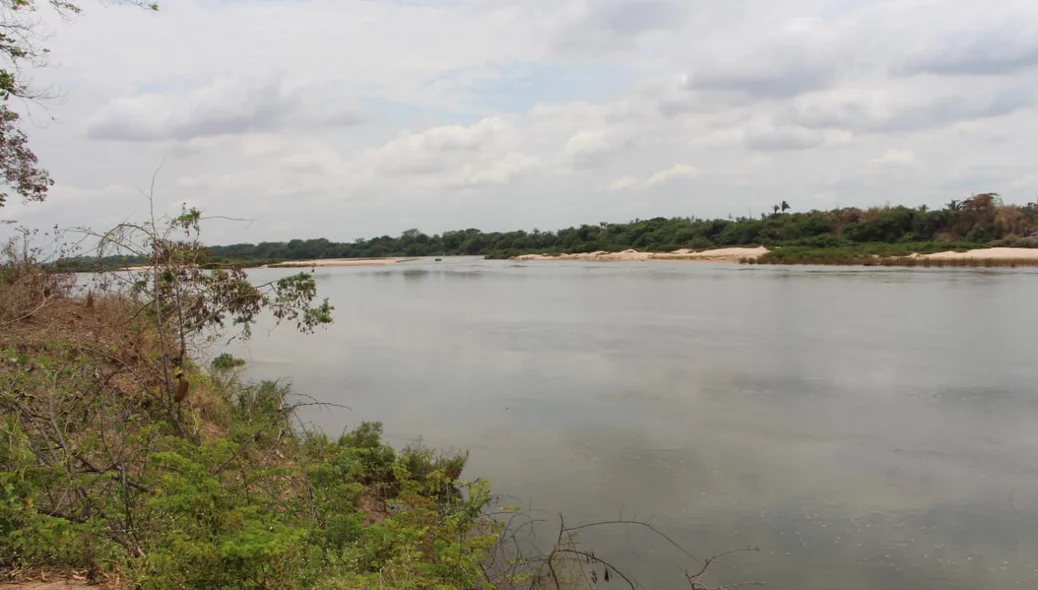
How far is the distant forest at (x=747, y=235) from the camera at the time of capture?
54156mm

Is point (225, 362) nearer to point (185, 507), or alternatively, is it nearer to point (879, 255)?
point (185, 507)

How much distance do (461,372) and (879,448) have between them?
8.54 metres

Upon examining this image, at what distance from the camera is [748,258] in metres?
58.6

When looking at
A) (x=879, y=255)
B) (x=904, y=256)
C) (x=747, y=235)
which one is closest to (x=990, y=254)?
(x=904, y=256)

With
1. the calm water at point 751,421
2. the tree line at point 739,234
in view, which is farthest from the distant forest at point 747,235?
the calm water at point 751,421

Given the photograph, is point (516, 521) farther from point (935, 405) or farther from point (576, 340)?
point (576, 340)

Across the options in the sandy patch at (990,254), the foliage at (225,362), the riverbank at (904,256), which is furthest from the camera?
the sandy patch at (990,254)

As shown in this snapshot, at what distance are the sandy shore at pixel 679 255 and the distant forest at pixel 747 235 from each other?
2042 millimetres

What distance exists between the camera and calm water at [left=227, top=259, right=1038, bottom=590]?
21.3 ft

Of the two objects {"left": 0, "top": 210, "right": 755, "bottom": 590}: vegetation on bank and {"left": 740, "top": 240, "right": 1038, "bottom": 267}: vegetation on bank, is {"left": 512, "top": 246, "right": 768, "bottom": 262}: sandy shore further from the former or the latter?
{"left": 0, "top": 210, "right": 755, "bottom": 590}: vegetation on bank

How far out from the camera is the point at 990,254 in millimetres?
46500

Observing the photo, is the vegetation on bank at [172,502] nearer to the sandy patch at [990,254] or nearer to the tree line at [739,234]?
the tree line at [739,234]

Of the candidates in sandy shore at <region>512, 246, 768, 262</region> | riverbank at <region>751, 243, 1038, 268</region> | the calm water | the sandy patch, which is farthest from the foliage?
sandy shore at <region>512, 246, 768, 262</region>

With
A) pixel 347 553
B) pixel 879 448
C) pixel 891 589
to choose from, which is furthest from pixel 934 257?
pixel 347 553
